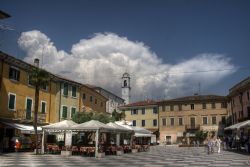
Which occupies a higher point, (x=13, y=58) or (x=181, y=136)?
(x=13, y=58)

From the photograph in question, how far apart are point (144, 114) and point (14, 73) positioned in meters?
40.6

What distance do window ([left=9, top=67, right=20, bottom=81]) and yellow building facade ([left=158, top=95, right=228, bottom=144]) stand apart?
38137mm

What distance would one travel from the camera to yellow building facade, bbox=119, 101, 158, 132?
220 feet

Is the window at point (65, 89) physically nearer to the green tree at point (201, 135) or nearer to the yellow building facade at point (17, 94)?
the yellow building facade at point (17, 94)

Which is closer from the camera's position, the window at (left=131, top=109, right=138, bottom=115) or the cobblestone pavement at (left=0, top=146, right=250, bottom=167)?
the cobblestone pavement at (left=0, top=146, right=250, bottom=167)

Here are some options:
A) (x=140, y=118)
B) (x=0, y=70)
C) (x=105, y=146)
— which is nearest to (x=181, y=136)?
(x=140, y=118)

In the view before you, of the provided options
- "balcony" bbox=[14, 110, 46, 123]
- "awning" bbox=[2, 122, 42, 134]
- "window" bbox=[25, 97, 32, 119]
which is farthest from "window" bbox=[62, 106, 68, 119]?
"awning" bbox=[2, 122, 42, 134]

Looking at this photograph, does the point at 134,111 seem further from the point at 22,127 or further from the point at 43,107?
the point at 22,127

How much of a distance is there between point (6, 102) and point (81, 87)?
46.6 feet

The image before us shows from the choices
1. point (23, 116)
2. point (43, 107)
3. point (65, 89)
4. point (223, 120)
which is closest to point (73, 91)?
point (65, 89)

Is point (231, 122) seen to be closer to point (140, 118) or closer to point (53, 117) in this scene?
point (140, 118)

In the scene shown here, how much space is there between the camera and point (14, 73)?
3105 centimetres

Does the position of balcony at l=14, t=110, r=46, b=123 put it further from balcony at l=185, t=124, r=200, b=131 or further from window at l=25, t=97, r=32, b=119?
balcony at l=185, t=124, r=200, b=131

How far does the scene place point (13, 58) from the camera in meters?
30.1
